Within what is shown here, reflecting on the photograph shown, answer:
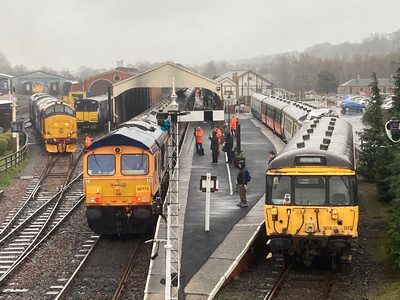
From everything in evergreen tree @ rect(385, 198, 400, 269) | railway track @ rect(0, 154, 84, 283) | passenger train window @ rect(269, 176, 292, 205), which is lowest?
railway track @ rect(0, 154, 84, 283)

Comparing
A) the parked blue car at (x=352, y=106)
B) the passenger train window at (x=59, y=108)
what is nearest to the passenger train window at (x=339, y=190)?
the passenger train window at (x=59, y=108)

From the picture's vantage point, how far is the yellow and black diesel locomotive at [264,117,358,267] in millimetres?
12828

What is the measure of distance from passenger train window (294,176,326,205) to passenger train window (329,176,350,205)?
18cm

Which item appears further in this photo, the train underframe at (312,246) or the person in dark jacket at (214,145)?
the person in dark jacket at (214,145)

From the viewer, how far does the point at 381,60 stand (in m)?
125

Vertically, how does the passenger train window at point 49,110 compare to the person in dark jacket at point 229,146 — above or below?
above

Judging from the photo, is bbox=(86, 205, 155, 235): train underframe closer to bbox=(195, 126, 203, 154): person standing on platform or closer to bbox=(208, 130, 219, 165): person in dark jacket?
bbox=(208, 130, 219, 165): person in dark jacket

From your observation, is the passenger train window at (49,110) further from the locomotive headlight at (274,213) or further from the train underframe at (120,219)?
the locomotive headlight at (274,213)

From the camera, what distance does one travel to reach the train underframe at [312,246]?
12820 millimetres

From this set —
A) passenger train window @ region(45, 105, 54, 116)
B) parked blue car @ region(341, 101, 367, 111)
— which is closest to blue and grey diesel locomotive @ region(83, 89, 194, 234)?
passenger train window @ region(45, 105, 54, 116)

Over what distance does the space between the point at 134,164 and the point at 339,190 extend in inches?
246

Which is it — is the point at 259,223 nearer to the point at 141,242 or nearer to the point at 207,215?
the point at 207,215

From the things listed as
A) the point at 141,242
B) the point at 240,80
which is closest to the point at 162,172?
the point at 141,242

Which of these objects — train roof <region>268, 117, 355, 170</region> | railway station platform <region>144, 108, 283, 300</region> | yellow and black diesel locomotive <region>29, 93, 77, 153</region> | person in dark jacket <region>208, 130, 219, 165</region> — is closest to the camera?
railway station platform <region>144, 108, 283, 300</region>
